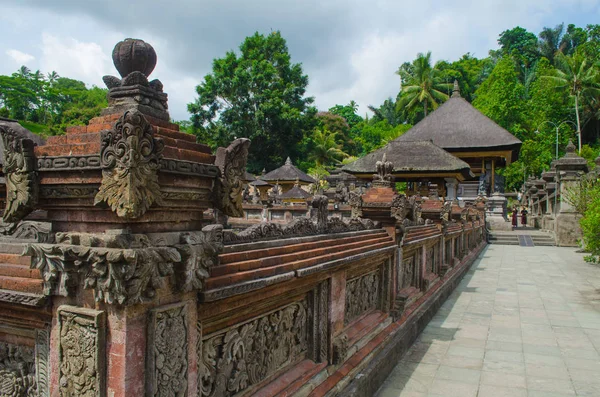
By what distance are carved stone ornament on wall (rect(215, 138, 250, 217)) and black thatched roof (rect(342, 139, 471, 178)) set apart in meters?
19.9

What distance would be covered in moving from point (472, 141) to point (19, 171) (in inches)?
1242

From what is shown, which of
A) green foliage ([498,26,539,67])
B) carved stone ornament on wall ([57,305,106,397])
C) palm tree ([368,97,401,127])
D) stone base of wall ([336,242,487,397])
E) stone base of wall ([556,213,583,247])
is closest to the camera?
carved stone ornament on wall ([57,305,106,397])

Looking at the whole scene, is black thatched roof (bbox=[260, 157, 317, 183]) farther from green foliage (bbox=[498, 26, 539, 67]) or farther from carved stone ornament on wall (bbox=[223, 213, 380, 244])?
green foliage (bbox=[498, 26, 539, 67])

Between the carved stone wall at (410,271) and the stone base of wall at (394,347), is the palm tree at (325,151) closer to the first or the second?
the stone base of wall at (394,347)

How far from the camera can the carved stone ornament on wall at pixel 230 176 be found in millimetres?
2551

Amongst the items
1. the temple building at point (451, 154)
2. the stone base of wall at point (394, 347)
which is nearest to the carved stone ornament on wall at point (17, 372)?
the stone base of wall at point (394, 347)

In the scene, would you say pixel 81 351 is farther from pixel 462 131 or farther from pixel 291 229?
pixel 462 131

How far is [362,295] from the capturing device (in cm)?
535

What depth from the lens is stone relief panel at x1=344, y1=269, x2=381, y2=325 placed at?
16.0 feet

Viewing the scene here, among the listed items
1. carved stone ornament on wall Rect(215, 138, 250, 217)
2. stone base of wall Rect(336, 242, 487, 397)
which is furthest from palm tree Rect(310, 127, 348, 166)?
carved stone ornament on wall Rect(215, 138, 250, 217)

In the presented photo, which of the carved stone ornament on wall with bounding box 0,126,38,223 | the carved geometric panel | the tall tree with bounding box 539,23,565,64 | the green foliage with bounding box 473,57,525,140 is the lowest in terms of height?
the carved geometric panel

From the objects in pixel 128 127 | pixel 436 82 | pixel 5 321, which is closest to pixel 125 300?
pixel 128 127

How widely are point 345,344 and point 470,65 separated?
225 ft

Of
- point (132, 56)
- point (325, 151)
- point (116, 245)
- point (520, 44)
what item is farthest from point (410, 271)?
point (520, 44)
